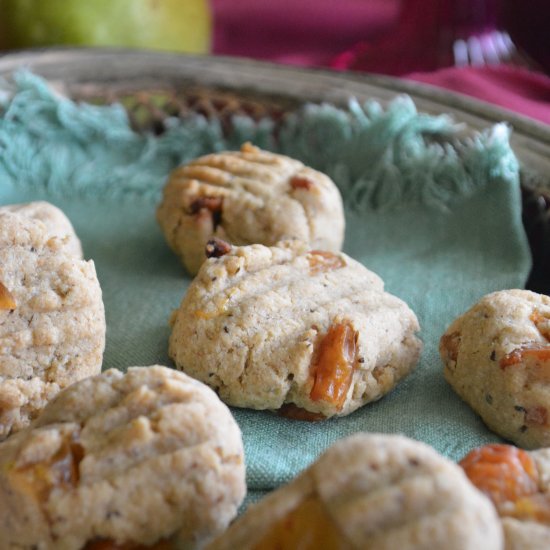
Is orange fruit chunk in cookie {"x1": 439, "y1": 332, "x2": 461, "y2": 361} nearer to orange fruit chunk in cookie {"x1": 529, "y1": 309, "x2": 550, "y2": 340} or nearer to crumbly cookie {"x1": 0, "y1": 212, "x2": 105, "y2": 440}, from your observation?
orange fruit chunk in cookie {"x1": 529, "y1": 309, "x2": 550, "y2": 340}

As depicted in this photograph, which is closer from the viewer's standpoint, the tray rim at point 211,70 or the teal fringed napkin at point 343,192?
the teal fringed napkin at point 343,192

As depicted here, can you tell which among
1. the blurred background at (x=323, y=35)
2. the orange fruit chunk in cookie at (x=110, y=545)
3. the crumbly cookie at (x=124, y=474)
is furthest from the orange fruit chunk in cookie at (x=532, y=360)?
the blurred background at (x=323, y=35)

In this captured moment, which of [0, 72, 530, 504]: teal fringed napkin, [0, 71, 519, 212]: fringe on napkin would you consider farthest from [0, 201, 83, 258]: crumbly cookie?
[0, 71, 519, 212]: fringe on napkin

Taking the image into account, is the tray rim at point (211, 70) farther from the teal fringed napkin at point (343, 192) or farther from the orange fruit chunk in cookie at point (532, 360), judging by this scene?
the orange fruit chunk in cookie at point (532, 360)

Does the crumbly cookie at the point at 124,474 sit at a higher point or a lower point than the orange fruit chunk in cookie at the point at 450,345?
higher

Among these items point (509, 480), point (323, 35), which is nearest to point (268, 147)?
point (323, 35)

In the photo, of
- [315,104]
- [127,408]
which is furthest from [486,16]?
[127,408]

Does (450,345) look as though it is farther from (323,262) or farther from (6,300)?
(6,300)
